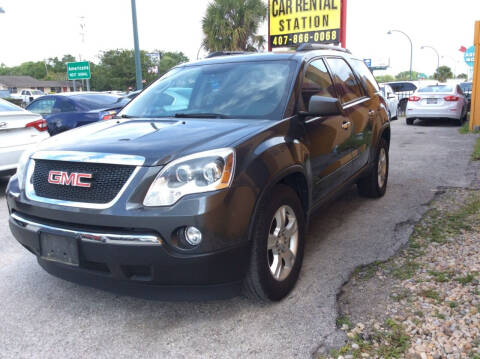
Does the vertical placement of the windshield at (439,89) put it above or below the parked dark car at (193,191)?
above

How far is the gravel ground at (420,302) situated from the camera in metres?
2.44

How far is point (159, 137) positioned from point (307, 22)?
1082 centimetres

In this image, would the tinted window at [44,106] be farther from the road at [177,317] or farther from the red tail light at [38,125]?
the road at [177,317]

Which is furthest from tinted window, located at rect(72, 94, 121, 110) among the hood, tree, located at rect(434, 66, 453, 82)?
tree, located at rect(434, 66, 453, 82)

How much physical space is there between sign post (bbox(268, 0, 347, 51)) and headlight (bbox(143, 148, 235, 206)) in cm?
1011

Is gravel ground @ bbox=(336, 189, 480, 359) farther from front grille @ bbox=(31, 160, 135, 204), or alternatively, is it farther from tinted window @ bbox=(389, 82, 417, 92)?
tinted window @ bbox=(389, 82, 417, 92)

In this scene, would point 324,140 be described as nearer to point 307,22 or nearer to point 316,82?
point 316,82

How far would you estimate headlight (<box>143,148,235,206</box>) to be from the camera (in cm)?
242

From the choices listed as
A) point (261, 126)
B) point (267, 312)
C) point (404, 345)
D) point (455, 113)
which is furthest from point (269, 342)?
point (455, 113)

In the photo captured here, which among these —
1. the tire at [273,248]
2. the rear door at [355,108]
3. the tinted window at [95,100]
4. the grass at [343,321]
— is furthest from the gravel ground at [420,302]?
the tinted window at [95,100]

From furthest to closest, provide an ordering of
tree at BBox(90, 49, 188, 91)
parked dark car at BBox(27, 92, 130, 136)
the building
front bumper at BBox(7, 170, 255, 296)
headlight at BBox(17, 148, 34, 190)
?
the building < tree at BBox(90, 49, 188, 91) < parked dark car at BBox(27, 92, 130, 136) < headlight at BBox(17, 148, 34, 190) < front bumper at BBox(7, 170, 255, 296)

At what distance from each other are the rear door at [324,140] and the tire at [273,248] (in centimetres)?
48

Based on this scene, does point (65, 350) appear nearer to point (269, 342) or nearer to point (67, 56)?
point (269, 342)

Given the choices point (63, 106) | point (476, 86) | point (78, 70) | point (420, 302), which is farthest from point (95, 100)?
point (78, 70)
